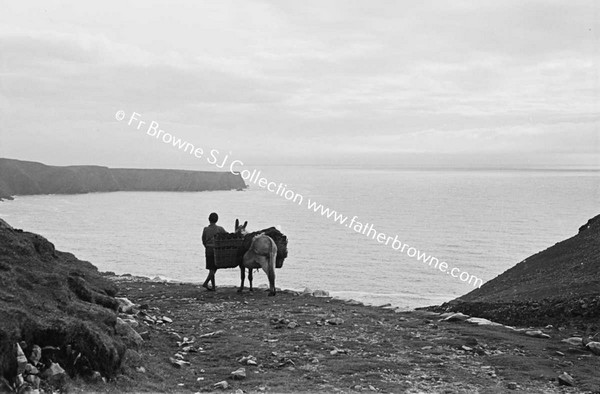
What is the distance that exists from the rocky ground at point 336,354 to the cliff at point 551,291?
1.15m

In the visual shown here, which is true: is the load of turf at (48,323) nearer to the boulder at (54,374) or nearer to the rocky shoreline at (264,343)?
the rocky shoreline at (264,343)

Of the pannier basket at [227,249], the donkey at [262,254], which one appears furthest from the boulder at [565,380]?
the pannier basket at [227,249]

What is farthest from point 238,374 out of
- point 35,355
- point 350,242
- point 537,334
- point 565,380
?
point 350,242

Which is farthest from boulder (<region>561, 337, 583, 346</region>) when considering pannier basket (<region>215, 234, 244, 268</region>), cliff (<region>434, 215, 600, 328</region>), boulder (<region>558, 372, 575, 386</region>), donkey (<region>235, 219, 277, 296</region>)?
pannier basket (<region>215, 234, 244, 268</region>)

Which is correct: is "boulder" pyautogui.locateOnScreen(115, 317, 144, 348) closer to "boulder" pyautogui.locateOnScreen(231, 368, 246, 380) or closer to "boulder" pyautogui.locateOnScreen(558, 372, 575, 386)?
"boulder" pyautogui.locateOnScreen(231, 368, 246, 380)

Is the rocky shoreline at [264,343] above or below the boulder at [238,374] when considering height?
above

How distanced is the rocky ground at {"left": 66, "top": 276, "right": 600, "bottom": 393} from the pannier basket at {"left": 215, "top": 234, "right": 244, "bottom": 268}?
2.33 meters

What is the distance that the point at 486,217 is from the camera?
93.9 metres

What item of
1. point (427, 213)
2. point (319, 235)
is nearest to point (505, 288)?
point (319, 235)

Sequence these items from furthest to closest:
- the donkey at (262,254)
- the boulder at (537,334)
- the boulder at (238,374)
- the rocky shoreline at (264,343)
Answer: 1. the donkey at (262,254)
2. the boulder at (537,334)
3. the boulder at (238,374)
4. the rocky shoreline at (264,343)

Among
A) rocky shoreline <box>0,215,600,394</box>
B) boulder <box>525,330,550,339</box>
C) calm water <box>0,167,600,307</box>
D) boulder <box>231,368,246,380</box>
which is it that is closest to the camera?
rocky shoreline <box>0,215,600,394</box>

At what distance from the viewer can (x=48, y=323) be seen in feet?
26.7

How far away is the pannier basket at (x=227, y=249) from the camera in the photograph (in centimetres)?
1886

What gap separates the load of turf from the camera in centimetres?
758
